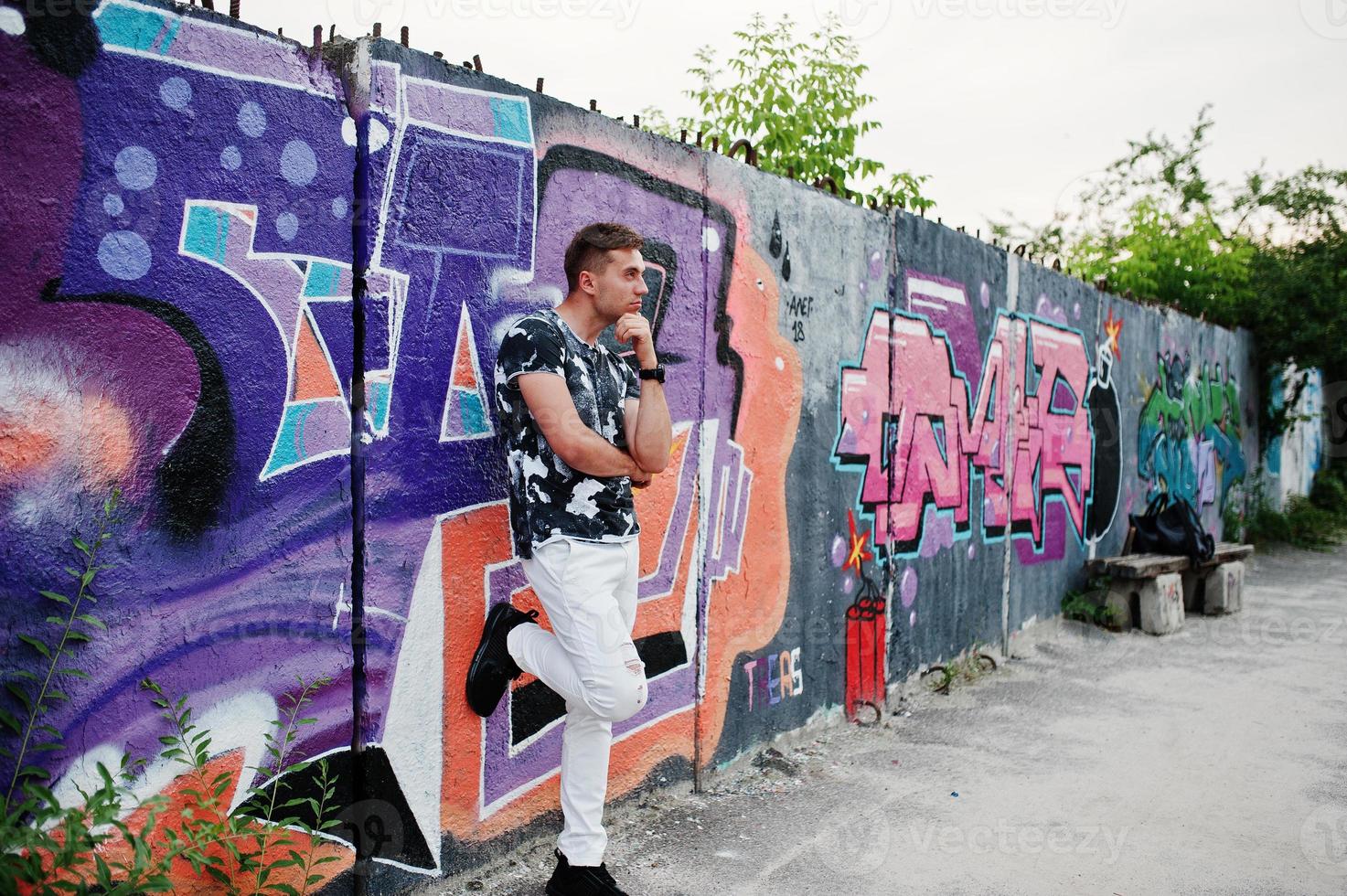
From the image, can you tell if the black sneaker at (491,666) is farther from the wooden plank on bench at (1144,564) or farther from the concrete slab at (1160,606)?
the concrete slab at (1160,606)

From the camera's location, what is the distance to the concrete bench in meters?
8.15

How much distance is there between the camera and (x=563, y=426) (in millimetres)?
2898

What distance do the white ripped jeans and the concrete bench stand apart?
6237 millimetres

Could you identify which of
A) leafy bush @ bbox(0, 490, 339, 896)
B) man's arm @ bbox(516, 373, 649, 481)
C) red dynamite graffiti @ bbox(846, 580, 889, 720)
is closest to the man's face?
man's arm @ bbox(516, 373, 649, 481)

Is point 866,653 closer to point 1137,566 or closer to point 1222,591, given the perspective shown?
point 1137,566

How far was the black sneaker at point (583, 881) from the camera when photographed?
3.13m

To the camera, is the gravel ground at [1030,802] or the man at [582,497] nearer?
the man at [582,497]

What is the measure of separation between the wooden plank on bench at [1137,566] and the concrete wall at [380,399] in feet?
12.1

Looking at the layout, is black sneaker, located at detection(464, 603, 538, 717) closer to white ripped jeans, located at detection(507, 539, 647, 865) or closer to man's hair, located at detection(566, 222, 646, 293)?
white ripped jeans, located at detection(507, 539, 647, 865)

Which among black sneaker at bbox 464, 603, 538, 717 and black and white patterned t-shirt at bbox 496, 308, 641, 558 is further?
black sneaker at bbox 464, 603, 538, 717

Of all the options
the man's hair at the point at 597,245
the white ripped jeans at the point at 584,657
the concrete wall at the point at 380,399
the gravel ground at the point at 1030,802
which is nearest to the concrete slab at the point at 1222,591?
the gravel ground at the point at 1030,802

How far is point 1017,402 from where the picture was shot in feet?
24.2

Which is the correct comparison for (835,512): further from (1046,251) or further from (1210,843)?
(1046,251)

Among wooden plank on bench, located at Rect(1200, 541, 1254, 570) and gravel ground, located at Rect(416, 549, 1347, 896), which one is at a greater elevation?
wooden plank on bench, located at Rect(1200, 541, 1254, 570)
